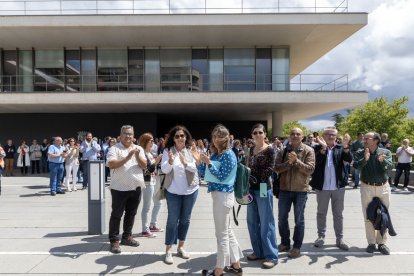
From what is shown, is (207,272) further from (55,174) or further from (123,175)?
(55,174)

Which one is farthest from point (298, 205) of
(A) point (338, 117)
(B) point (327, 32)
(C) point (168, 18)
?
(A) point (338, 117)

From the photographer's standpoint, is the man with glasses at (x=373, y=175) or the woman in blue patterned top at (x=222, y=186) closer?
the woman in blue patterned top at (x=222, y=186)

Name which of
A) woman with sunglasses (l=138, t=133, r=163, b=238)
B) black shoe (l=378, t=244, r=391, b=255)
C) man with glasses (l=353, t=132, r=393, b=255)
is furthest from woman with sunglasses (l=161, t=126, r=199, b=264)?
black shoe (l=378, t=244, r=391, b=255)

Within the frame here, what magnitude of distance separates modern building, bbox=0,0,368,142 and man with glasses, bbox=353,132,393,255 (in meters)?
12.2

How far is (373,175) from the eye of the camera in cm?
534

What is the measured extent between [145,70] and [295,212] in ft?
53.4

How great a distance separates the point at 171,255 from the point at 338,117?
122m

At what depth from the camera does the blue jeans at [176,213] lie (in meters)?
4.69

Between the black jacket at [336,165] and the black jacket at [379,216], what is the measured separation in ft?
1.63

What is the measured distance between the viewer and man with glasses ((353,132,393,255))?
527cm

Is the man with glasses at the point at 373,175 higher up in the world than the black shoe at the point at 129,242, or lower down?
higher up

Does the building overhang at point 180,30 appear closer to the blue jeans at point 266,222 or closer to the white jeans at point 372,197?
the white jeans at point 372,197

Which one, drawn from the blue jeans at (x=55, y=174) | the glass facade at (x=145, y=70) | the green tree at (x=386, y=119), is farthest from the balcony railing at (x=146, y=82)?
the green tree at (x=386, y=119)

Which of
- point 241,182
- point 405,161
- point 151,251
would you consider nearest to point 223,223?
point 241,182
